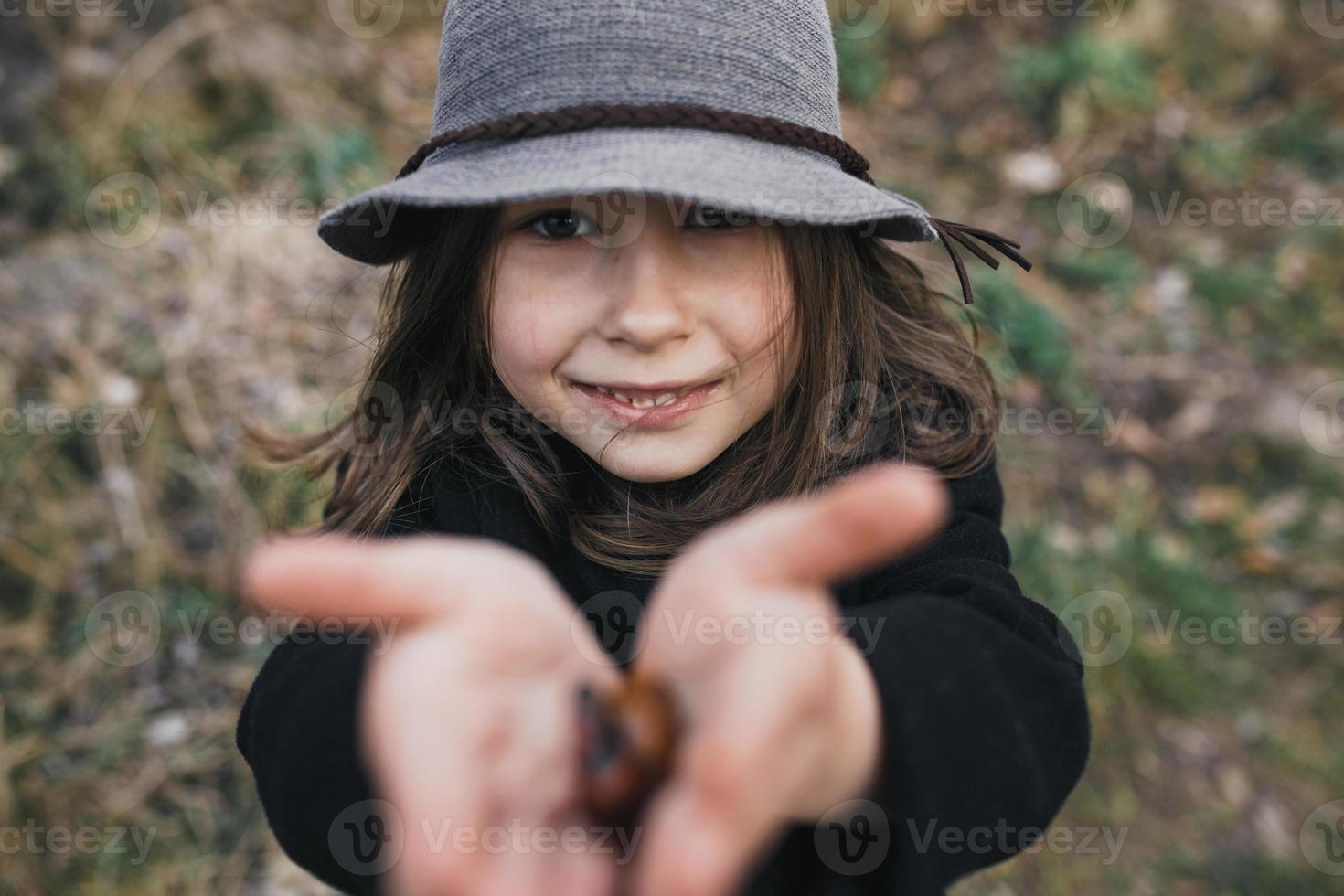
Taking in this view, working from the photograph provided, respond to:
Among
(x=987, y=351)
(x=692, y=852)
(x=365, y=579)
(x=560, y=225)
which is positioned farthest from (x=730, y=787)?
(x=987, y=351)

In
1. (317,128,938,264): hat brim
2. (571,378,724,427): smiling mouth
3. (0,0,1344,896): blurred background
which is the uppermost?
(317,128,938,264): hat brim

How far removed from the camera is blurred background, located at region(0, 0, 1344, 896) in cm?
234

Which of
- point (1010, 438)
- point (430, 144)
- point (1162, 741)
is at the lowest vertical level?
point (1162, 741)

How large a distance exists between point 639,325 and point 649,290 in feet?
0.16

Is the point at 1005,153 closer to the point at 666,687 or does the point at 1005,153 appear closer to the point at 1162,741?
the point at 1162,741

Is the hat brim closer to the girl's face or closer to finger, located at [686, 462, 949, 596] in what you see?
the girl's face

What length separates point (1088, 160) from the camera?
373cm

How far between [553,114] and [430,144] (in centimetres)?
26

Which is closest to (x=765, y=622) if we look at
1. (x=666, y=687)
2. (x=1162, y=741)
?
(x=666, y=687)

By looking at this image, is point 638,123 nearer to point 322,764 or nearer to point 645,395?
point 645,395

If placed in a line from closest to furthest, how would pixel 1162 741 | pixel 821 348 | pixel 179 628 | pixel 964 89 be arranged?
pixel 821 348
pixel 179 628
pixel 1162 741
pixel 964 89

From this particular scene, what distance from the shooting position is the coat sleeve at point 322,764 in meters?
1.02

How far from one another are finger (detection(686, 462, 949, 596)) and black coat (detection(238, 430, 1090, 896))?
24cm

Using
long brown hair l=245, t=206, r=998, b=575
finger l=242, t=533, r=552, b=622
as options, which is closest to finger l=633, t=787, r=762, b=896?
finger l=242, t=533, r=552, b=622
